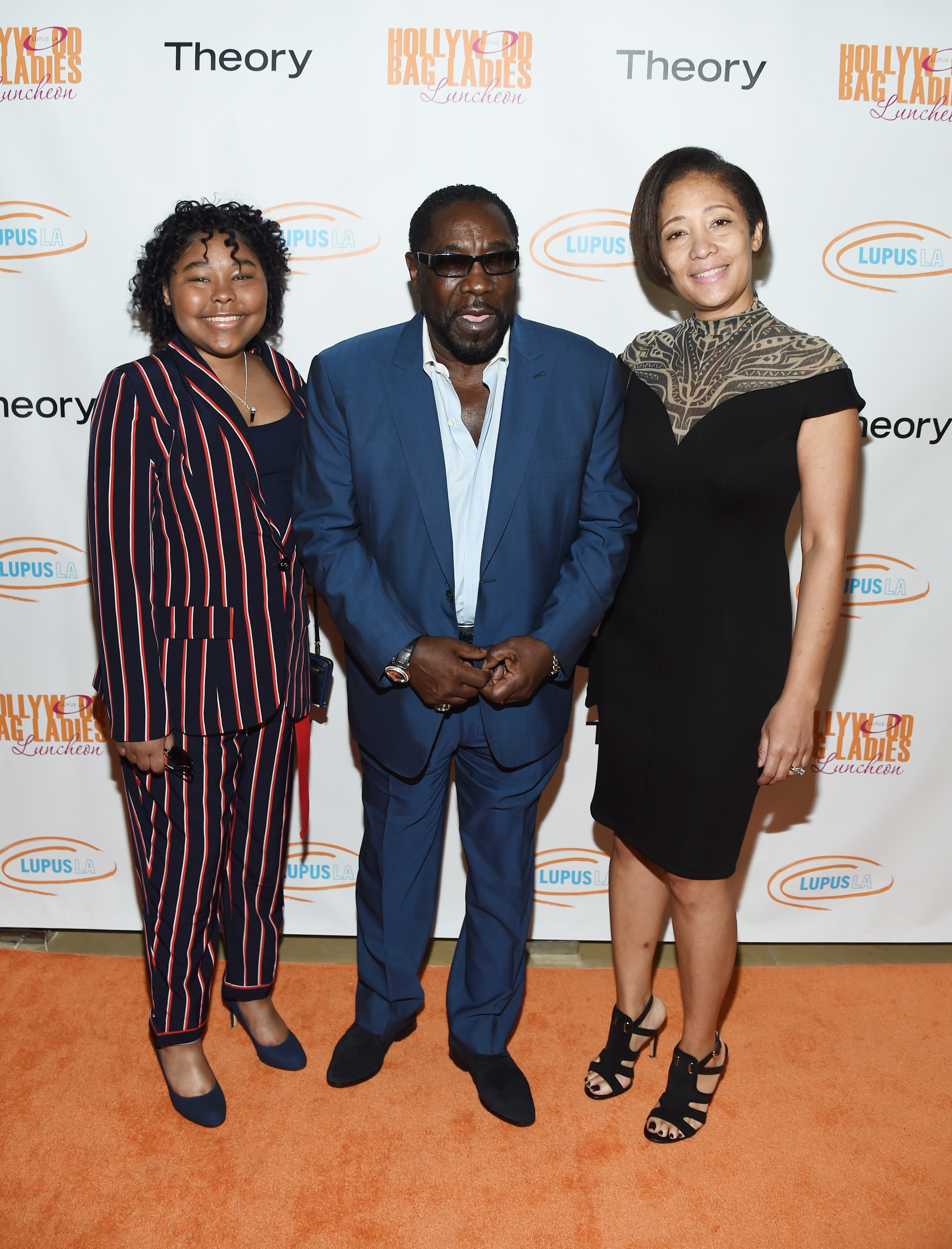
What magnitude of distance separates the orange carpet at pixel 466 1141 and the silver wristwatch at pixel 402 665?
1079 mm

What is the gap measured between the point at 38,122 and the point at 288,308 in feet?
2.43

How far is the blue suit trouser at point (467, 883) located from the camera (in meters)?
2.13

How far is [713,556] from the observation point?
1.91 m

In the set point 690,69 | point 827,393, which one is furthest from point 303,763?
point 690,69

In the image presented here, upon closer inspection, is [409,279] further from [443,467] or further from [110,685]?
[110,685]

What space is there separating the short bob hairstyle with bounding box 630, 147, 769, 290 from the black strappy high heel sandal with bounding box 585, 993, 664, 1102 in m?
1.75

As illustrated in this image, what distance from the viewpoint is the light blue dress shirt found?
6.45 feet

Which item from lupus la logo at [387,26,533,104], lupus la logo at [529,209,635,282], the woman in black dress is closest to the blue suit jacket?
the woman in black dress

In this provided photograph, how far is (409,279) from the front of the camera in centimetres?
244

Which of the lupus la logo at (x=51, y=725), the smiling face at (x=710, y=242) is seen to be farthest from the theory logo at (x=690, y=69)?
the lupus la logo at (x=51, y=725)

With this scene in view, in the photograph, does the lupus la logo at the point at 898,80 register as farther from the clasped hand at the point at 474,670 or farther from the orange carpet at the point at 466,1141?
the orange carpet at the point at 466,1141

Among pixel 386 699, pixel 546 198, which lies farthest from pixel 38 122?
pixel 386 699

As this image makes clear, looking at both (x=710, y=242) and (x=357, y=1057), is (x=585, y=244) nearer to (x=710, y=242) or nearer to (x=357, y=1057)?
(x=710, y=242)

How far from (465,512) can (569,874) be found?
1384mm
